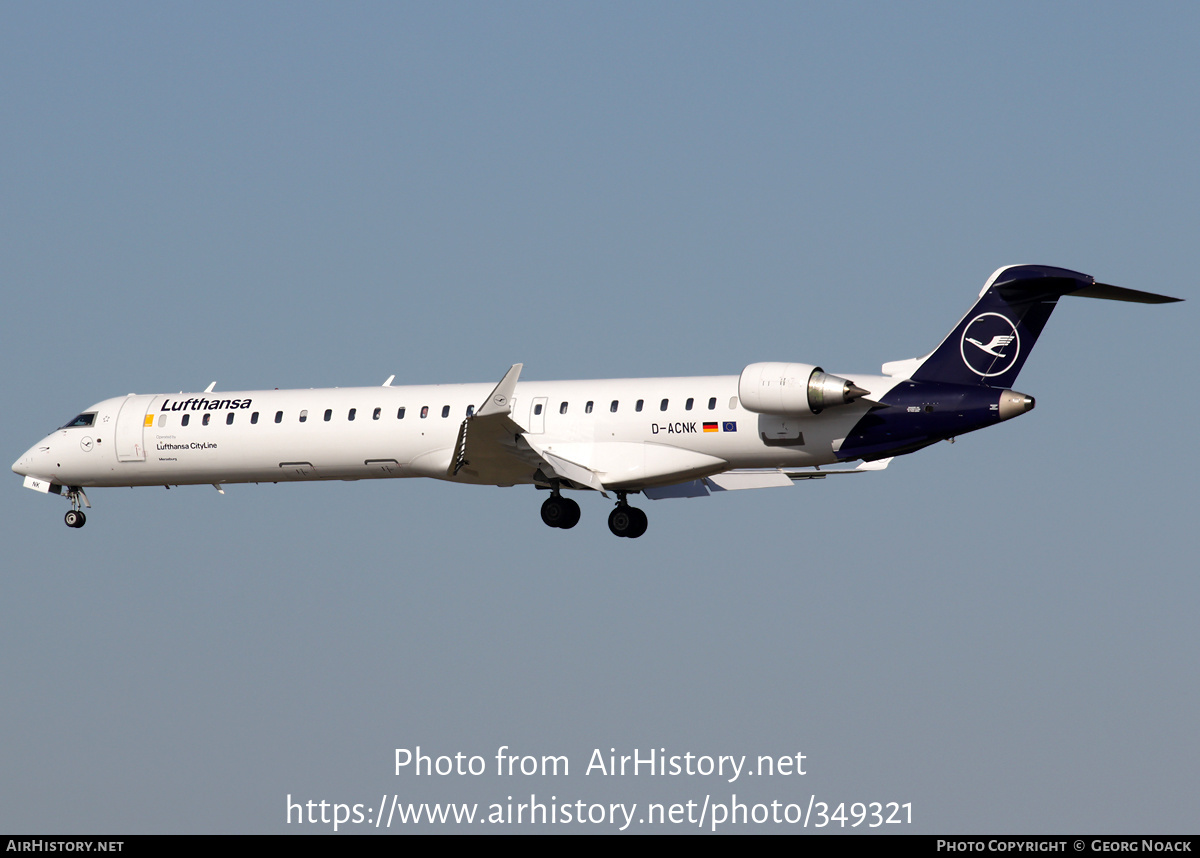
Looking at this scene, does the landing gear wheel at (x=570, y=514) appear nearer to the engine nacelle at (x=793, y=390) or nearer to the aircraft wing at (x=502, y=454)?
the aircraft wing at (x=502, y=454)

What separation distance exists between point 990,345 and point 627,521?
756cm

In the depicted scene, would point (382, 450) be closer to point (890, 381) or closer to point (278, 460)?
point (278, 460)

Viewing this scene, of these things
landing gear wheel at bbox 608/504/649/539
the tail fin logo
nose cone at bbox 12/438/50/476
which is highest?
nose cone at bbox 12/438/50/476

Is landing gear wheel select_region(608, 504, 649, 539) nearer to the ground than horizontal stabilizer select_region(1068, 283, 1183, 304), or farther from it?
nearer to the ground

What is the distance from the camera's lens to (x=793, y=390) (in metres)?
27.5

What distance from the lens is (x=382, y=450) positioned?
102 ft

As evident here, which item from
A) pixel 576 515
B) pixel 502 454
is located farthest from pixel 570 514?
pixel 502 454

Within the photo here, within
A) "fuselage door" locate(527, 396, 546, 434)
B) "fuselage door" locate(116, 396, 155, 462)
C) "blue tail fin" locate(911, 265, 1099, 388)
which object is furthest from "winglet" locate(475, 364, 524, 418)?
"fuselage door" locate(116, 396, 155, 462)

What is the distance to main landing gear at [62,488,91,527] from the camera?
1345 inches

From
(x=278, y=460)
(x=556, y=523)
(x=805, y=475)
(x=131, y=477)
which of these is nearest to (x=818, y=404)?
(x=805, y=475)

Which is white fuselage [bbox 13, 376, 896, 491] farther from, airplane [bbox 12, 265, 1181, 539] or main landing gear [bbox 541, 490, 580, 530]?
main landing gear [bbox 541, 490, 580, 530]

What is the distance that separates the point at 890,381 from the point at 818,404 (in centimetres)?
157

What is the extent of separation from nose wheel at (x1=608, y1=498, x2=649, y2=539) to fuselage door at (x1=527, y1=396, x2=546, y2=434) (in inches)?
87.3

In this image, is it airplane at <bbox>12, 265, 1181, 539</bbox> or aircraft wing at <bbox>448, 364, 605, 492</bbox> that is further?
aircraft wing at <bbox>448, 364, 605, 492</bbox>
